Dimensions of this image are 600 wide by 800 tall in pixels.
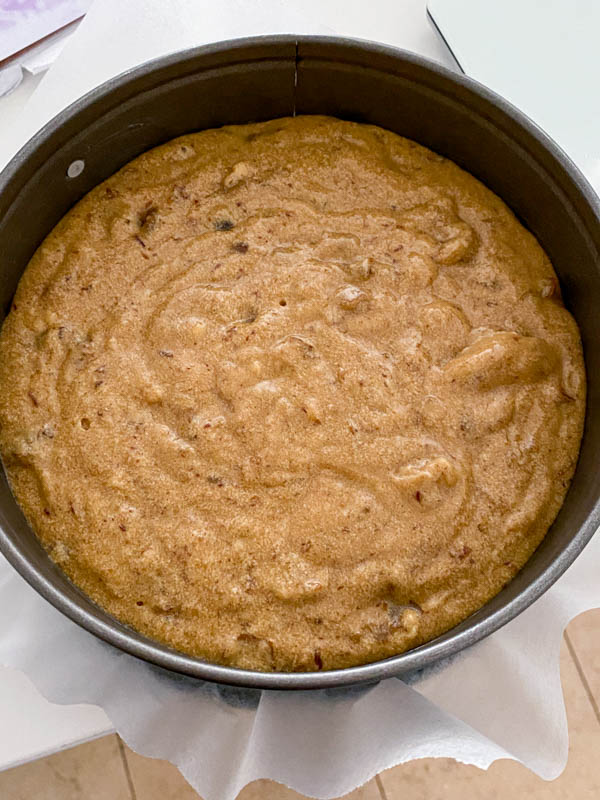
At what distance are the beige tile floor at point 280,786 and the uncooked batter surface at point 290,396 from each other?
0.95 m

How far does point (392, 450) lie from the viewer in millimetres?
1228

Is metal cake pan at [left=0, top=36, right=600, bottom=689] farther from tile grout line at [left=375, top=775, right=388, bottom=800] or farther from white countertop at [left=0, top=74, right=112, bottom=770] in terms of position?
tile grout line at [left=375, top=775, right=388, bottom=800]

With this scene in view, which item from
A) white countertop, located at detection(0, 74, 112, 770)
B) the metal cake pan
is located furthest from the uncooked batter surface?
white countertop, located at detection(0, 74, 112, 770)

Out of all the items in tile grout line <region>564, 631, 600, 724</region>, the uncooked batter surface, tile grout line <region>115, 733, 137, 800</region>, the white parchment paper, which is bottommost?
tile grout line <region>564, 631, 600, 724</region>

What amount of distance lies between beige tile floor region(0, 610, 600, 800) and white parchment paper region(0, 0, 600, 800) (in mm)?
798

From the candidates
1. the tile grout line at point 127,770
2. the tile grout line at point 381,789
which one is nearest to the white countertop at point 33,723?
the tile grout line at point 127,770

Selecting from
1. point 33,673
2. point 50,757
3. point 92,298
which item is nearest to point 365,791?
point 50,757

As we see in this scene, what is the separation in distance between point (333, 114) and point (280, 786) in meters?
1.41

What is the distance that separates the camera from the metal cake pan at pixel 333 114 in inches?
48.3

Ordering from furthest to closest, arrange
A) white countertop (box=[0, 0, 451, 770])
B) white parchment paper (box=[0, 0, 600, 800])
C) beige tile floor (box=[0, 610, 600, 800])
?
1. beige tile floor (box=[0, 610, 600, 800])
2. white countertop (box=[0, 0, 451, 770])
3. white parchment paper (box=[0, 0, 600, 800])

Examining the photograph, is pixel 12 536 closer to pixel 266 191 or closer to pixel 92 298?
pixel 92 298

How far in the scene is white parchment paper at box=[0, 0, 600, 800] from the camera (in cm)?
117

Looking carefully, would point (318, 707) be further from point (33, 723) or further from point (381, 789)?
point (381, 789)

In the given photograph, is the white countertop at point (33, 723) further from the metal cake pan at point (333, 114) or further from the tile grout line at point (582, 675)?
the tile grout line at point (582, 675)
